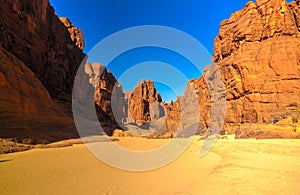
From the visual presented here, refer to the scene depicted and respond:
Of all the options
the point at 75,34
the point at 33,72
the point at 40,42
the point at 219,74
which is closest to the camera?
the point at 33,72

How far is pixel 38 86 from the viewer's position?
26.0m

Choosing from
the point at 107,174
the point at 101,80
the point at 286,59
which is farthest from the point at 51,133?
the point at 101,80

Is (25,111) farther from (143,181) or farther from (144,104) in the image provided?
(144,104)

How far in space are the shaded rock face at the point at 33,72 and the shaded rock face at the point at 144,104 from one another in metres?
82.8

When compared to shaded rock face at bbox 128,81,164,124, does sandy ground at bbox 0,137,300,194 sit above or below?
below

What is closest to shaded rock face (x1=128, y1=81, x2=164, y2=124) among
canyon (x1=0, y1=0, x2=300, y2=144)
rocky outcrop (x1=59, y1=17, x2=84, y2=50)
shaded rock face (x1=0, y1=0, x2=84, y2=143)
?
rocky outcrop (x1=59, y1=17, x2=84, y2=50)

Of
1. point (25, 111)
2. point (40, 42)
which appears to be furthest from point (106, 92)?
point (25, 111)

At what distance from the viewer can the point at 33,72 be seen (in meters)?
33.7

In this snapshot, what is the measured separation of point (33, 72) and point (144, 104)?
11284cm

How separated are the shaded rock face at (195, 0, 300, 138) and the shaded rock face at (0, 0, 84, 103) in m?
38.8

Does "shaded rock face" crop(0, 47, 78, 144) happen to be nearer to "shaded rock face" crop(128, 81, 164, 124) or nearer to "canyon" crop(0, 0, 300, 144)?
"canyon" crop(0, 0, 300, 144)

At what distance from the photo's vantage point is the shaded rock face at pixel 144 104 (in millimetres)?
141913

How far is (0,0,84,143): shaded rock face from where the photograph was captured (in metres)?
18.3

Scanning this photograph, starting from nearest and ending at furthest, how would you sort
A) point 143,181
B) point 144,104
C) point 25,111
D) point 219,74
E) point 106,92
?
point 143,181
point 25,111
point 219,74
point 106,92
point 144,104
